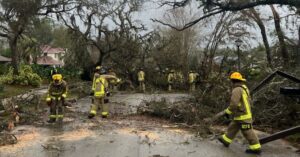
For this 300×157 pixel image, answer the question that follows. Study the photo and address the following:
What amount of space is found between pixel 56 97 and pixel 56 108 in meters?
0.34

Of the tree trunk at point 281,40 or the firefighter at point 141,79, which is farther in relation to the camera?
the firefighter at point 141,79

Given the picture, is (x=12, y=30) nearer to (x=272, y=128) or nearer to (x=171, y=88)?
(x=171, y=88)

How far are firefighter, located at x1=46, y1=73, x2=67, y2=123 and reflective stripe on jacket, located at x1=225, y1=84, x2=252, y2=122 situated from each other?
5.66m

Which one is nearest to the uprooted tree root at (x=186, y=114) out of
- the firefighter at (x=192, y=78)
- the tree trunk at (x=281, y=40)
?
the tree trunk at (x=281, y=40)

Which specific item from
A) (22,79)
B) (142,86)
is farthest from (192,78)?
(22,79)

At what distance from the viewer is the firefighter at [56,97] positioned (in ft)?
39.7

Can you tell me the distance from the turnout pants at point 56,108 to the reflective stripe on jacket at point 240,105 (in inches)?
223

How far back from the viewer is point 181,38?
123 ft

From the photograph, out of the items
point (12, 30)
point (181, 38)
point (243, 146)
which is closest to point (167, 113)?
point (243, 146)

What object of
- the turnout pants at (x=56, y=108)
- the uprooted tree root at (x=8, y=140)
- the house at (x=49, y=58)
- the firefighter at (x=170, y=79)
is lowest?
the uprooted tree root at (x=8, y=140)

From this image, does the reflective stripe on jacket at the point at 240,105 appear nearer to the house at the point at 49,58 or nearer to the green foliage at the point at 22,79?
the green foliage at the point at 22,79

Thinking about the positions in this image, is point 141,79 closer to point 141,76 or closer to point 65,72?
point 141,76

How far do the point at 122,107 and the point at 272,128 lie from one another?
6.91 metres

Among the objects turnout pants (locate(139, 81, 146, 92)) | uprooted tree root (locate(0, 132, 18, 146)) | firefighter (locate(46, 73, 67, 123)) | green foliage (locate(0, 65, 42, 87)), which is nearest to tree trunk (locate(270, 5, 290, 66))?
firefighter (locate(46, 73, 67, 123))
